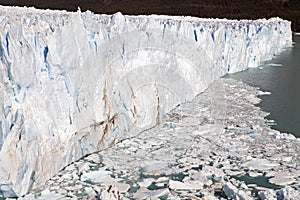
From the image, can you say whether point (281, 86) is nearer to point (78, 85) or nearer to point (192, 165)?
point (192, 165)

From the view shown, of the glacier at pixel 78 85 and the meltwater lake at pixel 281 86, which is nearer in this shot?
the glacier at pixel 78 85

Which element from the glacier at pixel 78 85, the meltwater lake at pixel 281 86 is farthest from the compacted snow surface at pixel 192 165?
the meltwater lake at pixel 281 86

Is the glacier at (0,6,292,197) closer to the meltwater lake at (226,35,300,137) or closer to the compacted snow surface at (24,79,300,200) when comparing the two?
the compacted snow surface at (24,79,300,200)

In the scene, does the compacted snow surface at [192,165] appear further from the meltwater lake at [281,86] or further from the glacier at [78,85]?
the meltwater lake at [281,86]

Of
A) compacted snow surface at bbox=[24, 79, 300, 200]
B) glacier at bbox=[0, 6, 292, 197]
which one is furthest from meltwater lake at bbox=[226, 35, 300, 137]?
glacier at bbox=[0, 6, 292, 197]

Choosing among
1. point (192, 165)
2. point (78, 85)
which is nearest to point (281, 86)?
point (192, 165)

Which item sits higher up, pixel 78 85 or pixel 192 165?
pixel 78 85

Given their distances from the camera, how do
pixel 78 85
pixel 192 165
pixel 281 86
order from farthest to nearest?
pixel 281 86, pixel 78 85, pixel 192 165
